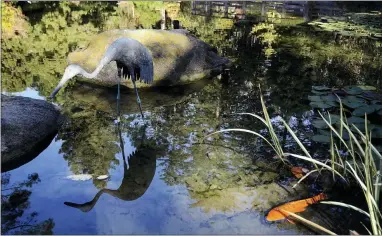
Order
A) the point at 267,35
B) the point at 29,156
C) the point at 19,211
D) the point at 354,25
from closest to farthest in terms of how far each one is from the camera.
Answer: the point at 19,211, the point at 29,156, the point at 267,35, the point at 354,25

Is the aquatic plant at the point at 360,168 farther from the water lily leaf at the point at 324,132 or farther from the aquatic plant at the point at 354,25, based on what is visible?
the aquatic plant at the point at 354,25

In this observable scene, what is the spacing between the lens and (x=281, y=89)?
18.6 ft

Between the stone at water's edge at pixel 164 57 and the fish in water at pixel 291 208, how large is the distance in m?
3.28

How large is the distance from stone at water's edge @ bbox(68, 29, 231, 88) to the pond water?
188mm

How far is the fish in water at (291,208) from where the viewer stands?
287 cm

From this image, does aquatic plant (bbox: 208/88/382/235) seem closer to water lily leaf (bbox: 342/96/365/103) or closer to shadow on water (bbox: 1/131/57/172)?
water lily leaf (bbox: 342/96/365/103)

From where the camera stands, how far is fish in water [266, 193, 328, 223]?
2.87m

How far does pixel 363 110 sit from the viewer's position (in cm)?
444

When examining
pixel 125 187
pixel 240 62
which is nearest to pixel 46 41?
pixel 240 62

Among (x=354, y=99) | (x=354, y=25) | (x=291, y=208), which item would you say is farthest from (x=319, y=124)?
(x=354, y=25)

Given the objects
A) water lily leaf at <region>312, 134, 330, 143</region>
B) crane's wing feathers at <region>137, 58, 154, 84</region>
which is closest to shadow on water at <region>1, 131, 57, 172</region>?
crane's wing feathers at <region>137, 58, 154, 84</region>

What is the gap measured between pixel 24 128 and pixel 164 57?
2.65 m

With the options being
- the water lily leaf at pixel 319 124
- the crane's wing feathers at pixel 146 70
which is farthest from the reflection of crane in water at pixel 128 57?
the water lily leaf at pixel 319 124

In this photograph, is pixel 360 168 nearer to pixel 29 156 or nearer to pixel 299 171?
pixel 299 171
